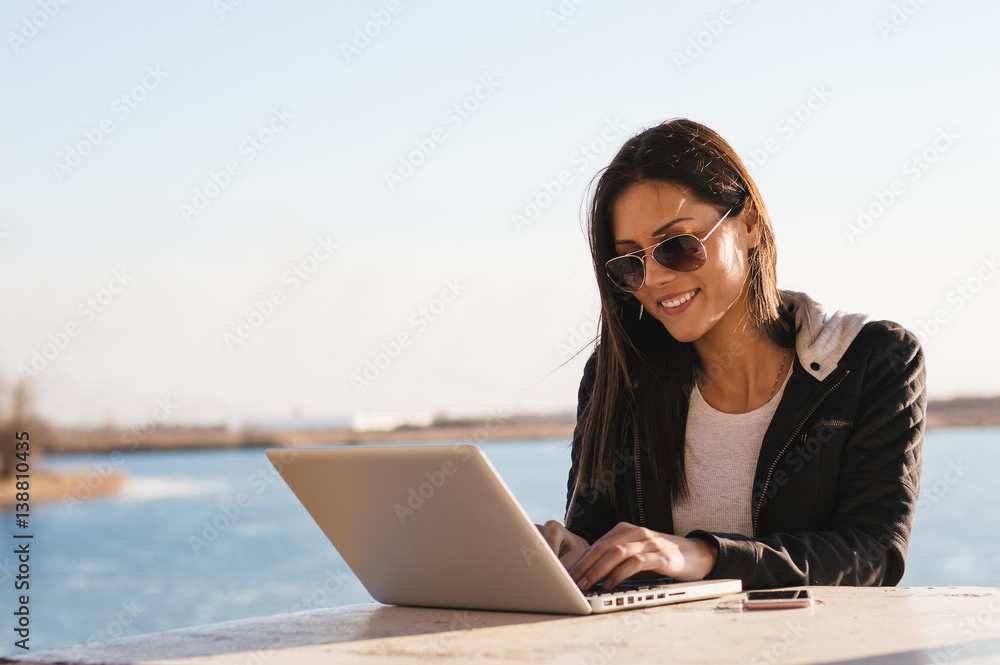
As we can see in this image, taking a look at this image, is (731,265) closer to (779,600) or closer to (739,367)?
(739,367)

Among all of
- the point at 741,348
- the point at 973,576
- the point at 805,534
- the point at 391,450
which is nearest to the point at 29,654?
the point at 391,450

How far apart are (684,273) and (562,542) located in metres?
0.74

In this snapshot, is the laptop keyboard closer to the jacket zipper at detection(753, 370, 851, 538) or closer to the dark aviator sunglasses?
the jacket zipper at detection(753, 370, 851, 538)

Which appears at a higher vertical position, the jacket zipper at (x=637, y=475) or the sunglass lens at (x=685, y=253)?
the sunglass lens at (x=685, y=253)

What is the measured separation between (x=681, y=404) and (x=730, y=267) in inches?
15.2

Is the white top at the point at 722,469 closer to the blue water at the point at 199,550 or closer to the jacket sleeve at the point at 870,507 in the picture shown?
the jacket sleeve at the point at 870,507

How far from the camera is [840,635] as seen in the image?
1.22m

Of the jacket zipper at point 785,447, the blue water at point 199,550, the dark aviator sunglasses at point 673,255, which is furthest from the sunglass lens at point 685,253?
the blue water at point 199,550

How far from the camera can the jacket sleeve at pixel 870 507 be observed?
1690 mm

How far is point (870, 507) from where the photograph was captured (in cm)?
201

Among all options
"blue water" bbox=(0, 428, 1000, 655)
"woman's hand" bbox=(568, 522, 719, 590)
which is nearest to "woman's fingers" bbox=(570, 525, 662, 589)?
"woman's hand" bbox=(568, 522, 719, 590)

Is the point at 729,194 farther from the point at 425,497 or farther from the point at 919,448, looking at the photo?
the point at 425,497

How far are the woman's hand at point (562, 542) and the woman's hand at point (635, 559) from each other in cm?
27

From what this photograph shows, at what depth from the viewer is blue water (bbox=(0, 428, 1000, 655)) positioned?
1688 centimetres
